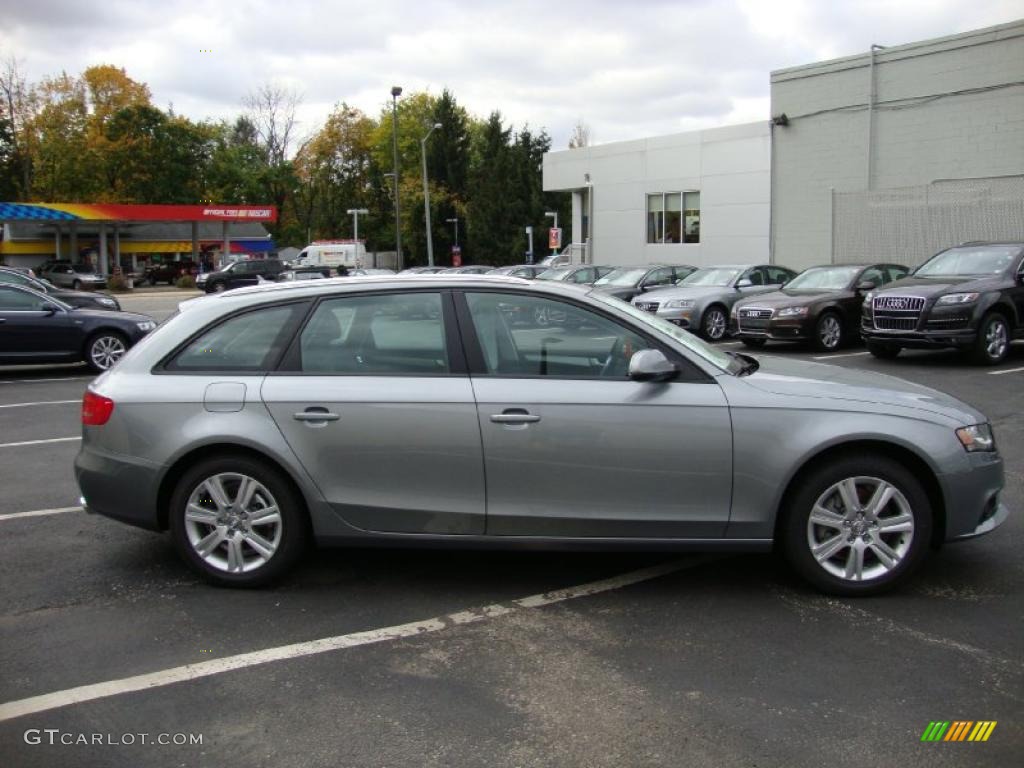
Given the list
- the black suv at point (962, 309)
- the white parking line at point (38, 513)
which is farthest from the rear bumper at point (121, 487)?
the black suv at point (962, 309)

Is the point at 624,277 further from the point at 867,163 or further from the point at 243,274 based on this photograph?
the point at 243,274

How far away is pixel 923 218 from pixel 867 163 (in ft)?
8.55

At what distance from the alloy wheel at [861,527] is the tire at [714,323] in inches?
539

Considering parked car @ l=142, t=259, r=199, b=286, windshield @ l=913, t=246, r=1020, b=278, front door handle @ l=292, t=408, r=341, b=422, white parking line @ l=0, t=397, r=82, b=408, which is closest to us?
front door handle @ l=292, t=408, r=341, b=422

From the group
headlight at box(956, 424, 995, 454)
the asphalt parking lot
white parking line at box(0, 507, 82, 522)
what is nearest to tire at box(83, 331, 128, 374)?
white parking line at box(0, 507, 82, 522)

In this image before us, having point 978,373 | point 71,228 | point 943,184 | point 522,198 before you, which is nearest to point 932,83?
point 943,184

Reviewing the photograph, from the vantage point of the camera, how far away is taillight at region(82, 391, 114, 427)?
476 cm

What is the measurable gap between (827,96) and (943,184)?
15.0ft

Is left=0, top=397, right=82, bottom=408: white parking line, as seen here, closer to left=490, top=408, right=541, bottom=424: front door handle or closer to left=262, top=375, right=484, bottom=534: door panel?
left=262, top=375, right=484, bottom=534: door panel

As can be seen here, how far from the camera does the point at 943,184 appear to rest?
23172mm

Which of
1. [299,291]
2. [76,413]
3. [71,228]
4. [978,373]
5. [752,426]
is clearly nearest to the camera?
[752,426]

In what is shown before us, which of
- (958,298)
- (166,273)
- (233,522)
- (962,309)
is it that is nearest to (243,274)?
(166,273)

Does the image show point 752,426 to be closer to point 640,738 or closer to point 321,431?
point 640,738

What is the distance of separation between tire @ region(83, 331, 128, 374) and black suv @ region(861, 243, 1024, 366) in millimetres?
11648
